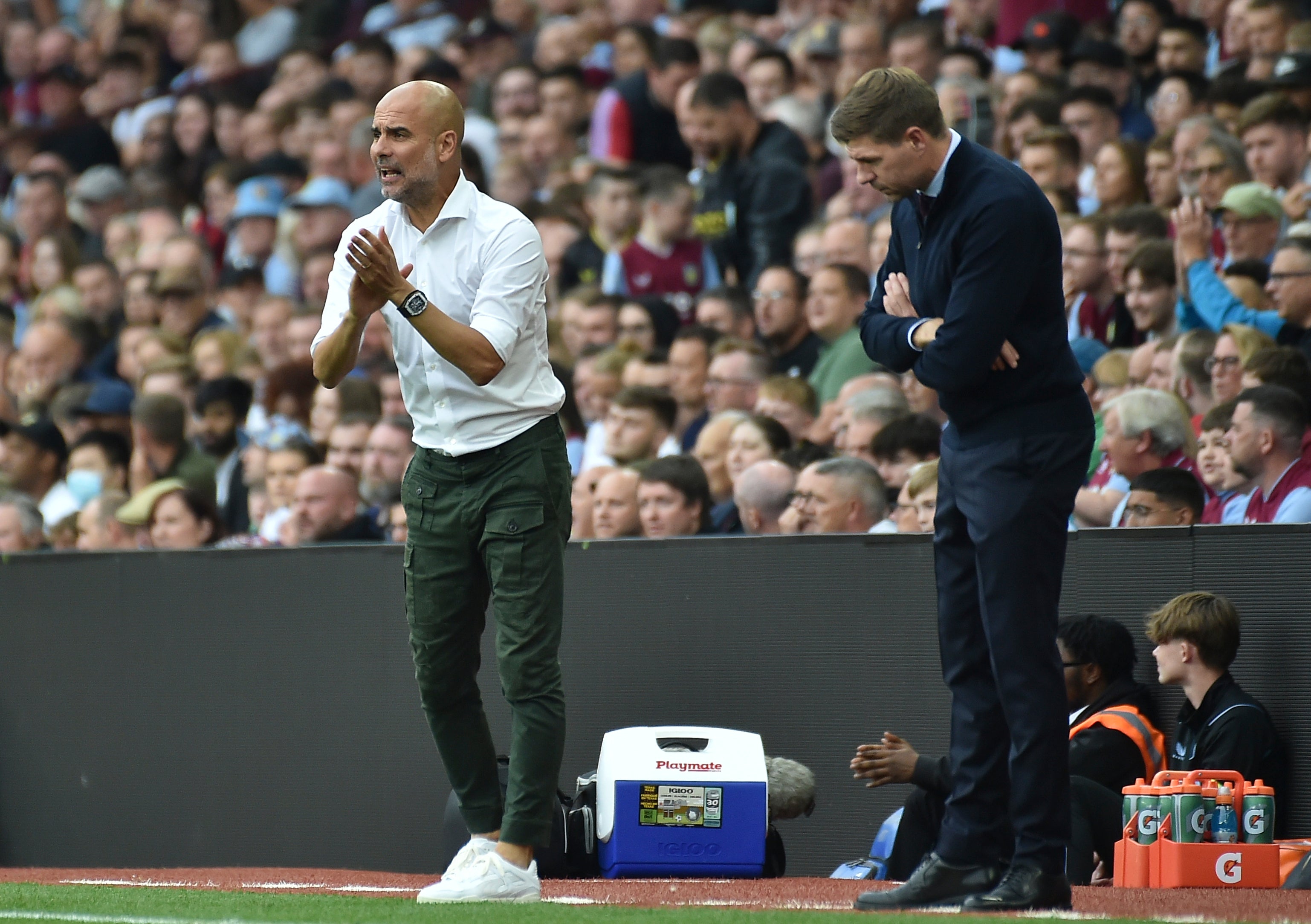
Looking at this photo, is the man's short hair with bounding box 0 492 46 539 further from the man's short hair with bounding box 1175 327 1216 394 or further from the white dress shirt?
the man's short hair with bounding box 1175 327 1216 394

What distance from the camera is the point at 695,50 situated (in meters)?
12.2

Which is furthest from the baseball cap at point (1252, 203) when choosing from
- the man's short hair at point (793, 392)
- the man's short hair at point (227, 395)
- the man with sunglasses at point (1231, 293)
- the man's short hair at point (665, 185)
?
the man's short hair at point (227, 395)

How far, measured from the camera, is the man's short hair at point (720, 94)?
1064 centimetres

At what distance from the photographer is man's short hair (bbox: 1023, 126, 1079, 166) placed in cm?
945

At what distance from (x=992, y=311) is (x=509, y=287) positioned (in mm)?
1312

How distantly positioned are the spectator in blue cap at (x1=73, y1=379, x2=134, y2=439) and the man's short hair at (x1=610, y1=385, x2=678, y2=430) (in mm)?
3872

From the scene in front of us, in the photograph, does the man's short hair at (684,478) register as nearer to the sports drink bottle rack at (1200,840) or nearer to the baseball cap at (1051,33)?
the sports drink bottle rack at (1200,840)

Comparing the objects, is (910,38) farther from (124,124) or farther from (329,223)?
(124,124)

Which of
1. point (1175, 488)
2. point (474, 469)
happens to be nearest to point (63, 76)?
point (1175, 488)

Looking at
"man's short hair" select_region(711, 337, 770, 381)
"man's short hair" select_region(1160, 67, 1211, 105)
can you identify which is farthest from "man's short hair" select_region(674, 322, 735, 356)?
"man's short hair" select_region(1160, 67, 1211, 105)

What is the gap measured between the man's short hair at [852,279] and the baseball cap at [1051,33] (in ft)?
8.28

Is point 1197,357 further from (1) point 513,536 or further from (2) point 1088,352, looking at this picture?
(1) point 513,536

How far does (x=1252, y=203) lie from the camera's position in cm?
835

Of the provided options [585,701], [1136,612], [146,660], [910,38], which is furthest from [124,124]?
[1136,612]
